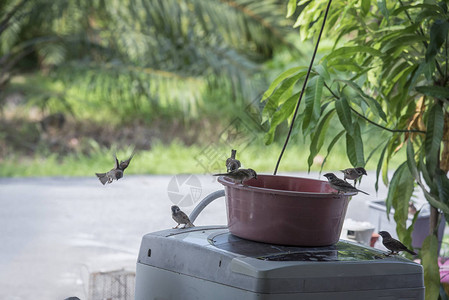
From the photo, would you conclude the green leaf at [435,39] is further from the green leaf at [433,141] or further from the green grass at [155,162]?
the green grass at [155,162]

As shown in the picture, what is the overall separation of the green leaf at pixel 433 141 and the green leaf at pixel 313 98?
0.79ft

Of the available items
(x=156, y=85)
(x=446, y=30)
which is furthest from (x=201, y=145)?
(x=446, y=30)

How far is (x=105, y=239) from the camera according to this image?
273 cm

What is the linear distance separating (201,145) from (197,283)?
400cm

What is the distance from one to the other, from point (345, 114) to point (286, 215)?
12.6 inches

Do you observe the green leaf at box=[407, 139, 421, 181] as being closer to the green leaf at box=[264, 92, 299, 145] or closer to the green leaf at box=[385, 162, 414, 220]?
the green leaf at box=[385, 162, 414, 220]

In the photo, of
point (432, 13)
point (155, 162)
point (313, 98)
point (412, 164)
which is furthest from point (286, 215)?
point (155, 162)

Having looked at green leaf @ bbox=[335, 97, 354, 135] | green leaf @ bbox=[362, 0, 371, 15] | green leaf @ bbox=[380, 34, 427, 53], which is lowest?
green leaf @ bbox=[335, 97, 354, 135]

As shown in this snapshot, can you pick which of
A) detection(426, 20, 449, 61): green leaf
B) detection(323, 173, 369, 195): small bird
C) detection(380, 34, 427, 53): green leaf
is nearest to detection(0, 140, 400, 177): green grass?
detection(380, 34, 427, 53): green leaf

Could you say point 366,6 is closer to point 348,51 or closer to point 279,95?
point 348,51

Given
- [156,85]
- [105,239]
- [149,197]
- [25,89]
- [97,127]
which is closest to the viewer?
[105,239]

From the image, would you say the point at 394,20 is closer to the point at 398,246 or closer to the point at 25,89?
the point at 398,246

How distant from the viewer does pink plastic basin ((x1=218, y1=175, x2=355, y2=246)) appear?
0.76m

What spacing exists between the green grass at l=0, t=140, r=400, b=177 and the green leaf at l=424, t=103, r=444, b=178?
2.54 m
